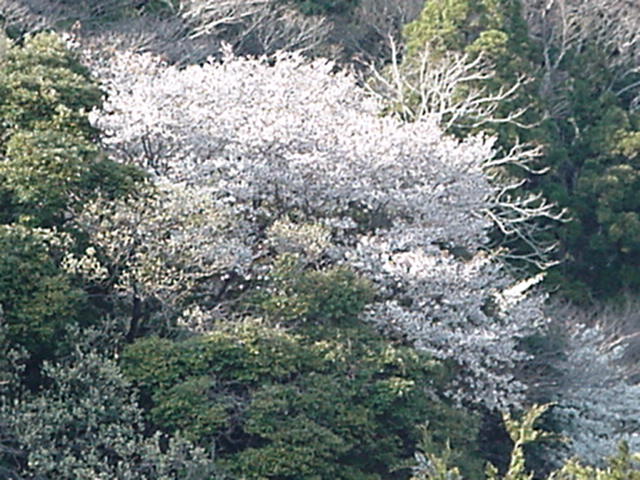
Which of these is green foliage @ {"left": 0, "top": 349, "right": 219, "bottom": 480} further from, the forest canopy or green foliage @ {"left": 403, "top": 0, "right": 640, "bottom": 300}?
green foliage @ {"left": 403, "top": 0, "right": 640, "bottom": 300}

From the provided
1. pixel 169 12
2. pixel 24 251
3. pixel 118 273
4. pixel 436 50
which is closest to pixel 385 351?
pixel 118 273

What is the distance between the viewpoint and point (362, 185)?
557 inches

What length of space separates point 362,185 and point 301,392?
3.62m

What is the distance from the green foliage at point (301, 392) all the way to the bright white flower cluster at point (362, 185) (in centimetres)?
93

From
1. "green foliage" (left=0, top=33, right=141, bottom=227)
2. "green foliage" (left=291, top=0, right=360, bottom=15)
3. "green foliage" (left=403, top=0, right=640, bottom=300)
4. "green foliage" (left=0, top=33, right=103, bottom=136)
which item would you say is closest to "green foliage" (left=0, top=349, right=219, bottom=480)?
"green foliage" (left=0, top=33, right=141, bottom=227)

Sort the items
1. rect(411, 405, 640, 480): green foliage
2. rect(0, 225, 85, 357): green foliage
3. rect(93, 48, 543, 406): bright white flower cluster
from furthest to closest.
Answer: rect(93, 48, 543, 406): bright white flower cluster
rect(0, 225, 85, 357): green foliage
rect(411, 405, 640, 480): green foliage

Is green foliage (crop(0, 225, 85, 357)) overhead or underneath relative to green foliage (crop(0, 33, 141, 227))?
underneath

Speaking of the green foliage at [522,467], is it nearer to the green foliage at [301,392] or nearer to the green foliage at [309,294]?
the green foliage at [301,392]

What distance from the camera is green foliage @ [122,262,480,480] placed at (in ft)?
35.2

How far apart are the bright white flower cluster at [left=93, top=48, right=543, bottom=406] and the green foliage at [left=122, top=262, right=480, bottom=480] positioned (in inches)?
36.4

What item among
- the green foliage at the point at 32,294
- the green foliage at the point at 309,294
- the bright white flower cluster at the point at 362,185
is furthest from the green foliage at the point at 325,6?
the green foliage at the point at 32,294

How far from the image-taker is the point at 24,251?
11023 millimetres

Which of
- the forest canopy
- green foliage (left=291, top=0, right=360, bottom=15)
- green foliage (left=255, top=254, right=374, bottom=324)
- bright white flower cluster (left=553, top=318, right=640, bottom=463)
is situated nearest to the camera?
the forest canopy

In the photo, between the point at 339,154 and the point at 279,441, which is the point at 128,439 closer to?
the point at 279,441
